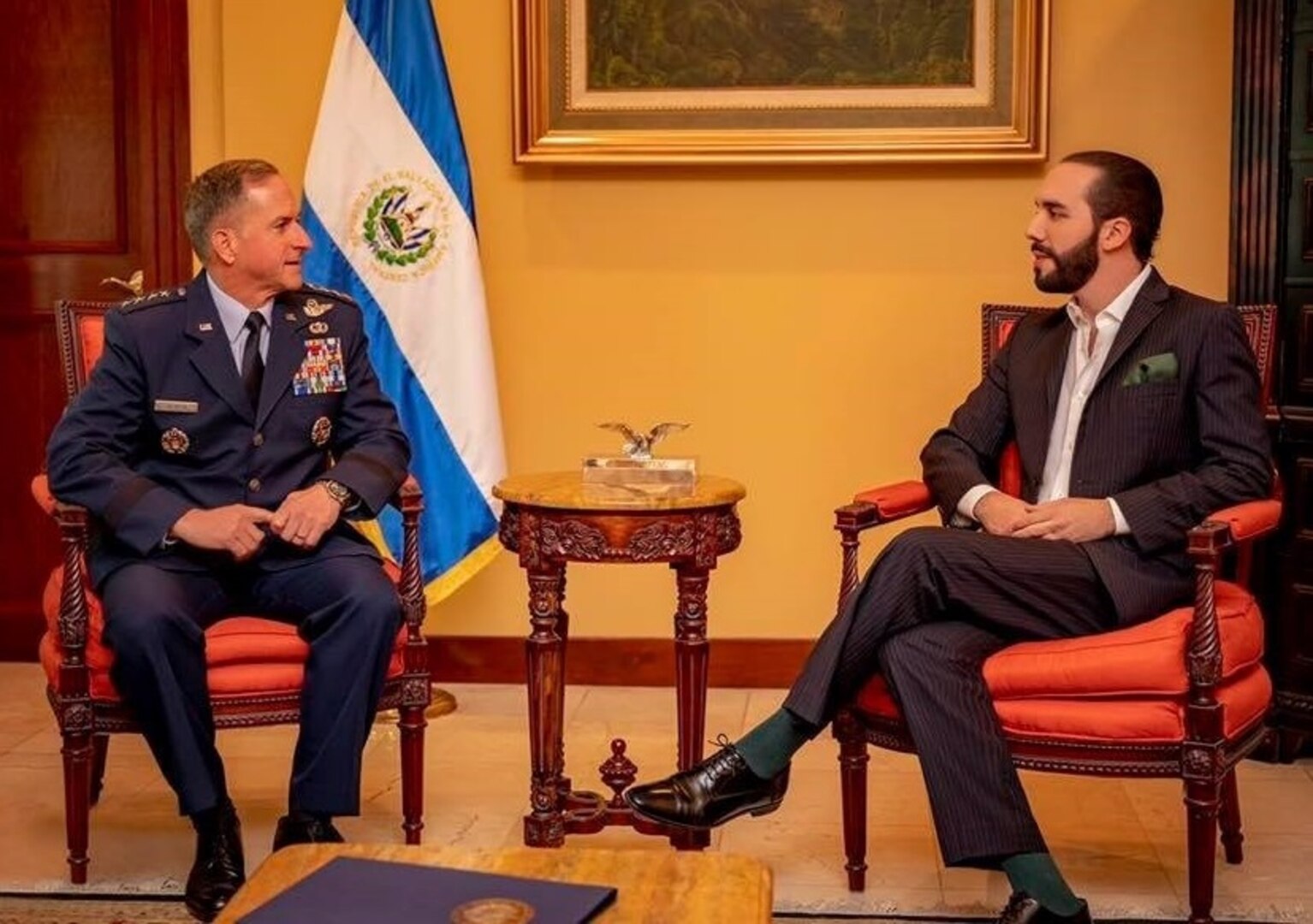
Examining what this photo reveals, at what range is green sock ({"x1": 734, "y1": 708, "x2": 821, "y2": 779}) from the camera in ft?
11.3

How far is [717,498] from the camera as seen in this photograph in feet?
11.9

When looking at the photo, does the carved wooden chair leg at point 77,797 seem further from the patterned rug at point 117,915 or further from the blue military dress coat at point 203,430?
the blue military dress coat at point 203,430

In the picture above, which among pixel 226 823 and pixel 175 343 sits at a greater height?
pixel 175 343

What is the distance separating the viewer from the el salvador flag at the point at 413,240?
16.0 feet

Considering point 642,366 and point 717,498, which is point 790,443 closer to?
point 642,366

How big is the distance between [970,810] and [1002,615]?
0.39m

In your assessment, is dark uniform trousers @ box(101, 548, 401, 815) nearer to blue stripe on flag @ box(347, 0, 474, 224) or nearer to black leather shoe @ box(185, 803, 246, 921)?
black leather shoe @ box(185, 803, 246, 921)

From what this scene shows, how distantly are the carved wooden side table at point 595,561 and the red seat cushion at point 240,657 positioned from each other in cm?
46

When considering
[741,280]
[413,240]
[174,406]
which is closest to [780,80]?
[741,280]

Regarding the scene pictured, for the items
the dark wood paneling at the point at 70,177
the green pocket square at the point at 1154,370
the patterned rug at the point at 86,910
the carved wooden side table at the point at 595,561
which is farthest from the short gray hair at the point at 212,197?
the green pocket square at the point at 1154,370

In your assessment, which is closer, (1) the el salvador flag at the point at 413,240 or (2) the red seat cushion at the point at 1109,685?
(2) the red seat cushion at the point at 1109,685

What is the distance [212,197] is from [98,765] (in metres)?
1.31

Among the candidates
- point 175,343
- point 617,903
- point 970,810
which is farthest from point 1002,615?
point 175,343

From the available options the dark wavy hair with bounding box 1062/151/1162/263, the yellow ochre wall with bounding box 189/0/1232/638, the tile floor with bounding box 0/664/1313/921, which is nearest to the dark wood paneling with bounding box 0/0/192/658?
the yellow ochre wall with bounding box 189/0/1232/638
